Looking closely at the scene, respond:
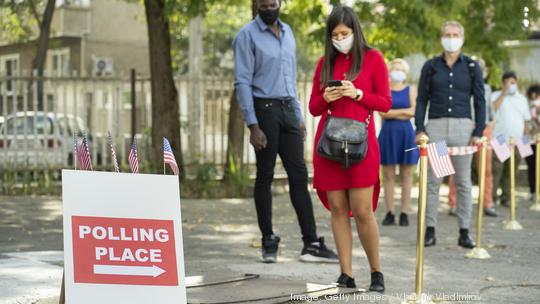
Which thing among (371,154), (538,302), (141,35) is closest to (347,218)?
(371,154)

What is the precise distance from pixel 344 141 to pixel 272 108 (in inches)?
61.8

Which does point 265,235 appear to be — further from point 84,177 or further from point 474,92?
point 84,177

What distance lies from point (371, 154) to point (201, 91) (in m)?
12.1

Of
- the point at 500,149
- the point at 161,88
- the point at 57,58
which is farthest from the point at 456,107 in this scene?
the point at 57,58

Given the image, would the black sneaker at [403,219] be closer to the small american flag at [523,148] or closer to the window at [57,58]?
the small american flag at [523,148]

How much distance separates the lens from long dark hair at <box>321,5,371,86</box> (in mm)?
7758

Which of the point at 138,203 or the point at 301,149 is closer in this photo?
the point at 138,203

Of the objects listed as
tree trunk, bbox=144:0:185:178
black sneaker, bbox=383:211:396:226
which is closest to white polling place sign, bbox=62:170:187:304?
black sneaker, bbox=383:211:396:226

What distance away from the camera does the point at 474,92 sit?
35.2 ft

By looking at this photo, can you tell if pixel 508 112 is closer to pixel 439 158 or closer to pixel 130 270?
pixel 439 158

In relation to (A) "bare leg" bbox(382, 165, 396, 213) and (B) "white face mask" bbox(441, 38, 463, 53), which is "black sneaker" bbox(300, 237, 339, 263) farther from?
(A) "bare leg" bbox(382, 165, 396, 213)

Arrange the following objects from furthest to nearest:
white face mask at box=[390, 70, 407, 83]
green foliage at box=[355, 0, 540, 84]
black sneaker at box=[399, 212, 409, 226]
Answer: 1. green foliage at box=[355, 0, 540, 84]
2. white face mask at box=[390, 70, 407, 83]
3. black sneaker at box=[399, 212, 409, 226]

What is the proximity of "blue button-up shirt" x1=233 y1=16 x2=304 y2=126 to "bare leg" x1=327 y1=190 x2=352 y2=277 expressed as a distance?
149 centimetres

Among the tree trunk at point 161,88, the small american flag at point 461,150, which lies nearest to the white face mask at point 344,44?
the small american flag at point 461,150
